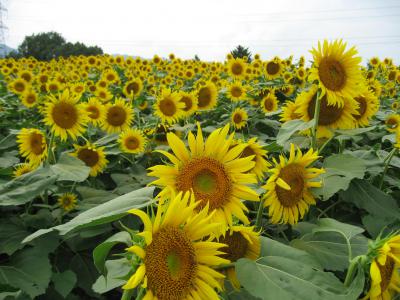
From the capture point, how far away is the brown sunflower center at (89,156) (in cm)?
333

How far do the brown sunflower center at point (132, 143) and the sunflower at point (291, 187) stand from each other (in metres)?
2.00

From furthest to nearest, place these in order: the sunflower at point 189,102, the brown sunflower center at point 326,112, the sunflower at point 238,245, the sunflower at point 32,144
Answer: the sunflower at point 189,102 < the sunflower at point 32,144 < the brown sunflower center at point 326,112 < the sunflower at point 238,245

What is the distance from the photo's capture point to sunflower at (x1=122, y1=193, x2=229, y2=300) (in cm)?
117

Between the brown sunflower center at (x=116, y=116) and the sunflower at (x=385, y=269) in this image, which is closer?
the sunflower at (x=385, y=269)

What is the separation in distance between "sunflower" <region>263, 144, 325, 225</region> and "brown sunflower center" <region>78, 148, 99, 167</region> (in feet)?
5.87

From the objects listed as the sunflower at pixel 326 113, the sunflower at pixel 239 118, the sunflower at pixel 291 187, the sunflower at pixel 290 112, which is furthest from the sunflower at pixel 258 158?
the sunflower at pixel 239 118

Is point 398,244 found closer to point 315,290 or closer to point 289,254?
point 315,290

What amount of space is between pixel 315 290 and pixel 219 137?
60 centimetres

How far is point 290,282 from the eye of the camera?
138cm

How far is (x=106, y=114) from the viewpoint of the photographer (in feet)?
14.9

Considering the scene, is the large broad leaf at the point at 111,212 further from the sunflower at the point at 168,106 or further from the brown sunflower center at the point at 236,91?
the brown sunflower center at the point at 236,91

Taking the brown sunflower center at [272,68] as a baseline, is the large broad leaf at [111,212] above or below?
below

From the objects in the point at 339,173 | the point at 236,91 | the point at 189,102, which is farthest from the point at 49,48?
the point at 339,173

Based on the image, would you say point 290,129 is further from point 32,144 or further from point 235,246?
point 32,144
